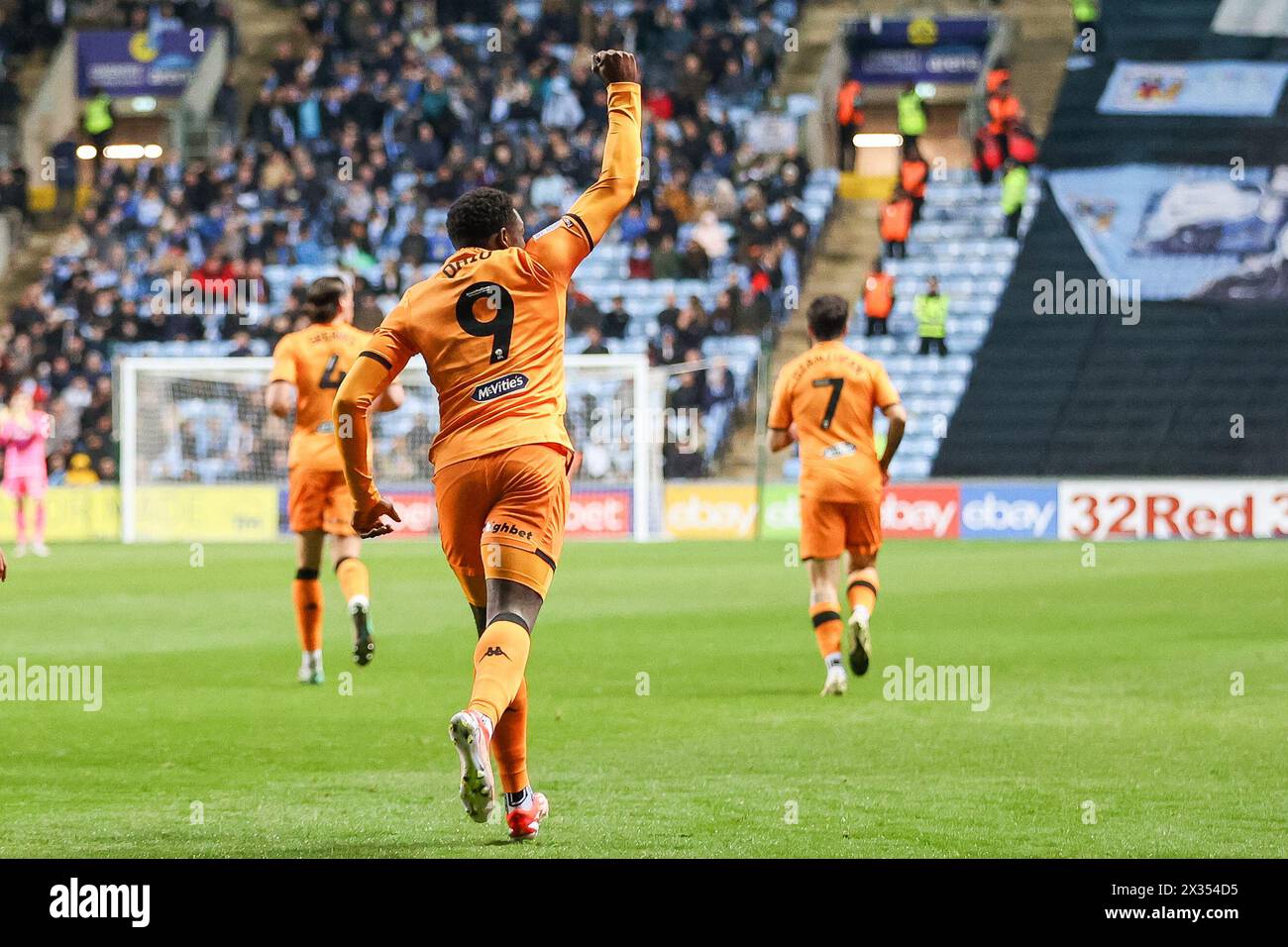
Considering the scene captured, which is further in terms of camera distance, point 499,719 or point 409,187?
point 409,187

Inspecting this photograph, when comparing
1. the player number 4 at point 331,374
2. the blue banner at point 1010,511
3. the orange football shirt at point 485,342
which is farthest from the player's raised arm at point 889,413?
the blue banner at point 1010,511

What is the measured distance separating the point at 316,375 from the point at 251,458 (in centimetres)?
1657

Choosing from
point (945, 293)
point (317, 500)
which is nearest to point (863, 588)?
point (317, 500)

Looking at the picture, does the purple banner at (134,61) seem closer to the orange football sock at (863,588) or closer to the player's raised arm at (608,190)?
the orange football sock at (863,588)

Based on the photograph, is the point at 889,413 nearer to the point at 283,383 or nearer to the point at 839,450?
the point at 839,450

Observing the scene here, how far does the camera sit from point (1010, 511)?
88.3 ft

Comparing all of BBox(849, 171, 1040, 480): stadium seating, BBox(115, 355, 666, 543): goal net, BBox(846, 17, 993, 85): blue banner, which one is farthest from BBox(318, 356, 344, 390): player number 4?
BBox(846, 17, 993, 85): blue banner

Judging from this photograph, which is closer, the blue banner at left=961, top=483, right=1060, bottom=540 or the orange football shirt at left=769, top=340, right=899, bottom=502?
the orange football shirt at left=769, top=340, right=899, bottom=502

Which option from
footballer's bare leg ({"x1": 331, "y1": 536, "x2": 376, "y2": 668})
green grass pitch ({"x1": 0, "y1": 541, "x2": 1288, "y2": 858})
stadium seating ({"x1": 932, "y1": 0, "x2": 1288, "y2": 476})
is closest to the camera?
green grass pitch ({"x1": 0, "y1": 541, "x2": 1288, "y2": 858})

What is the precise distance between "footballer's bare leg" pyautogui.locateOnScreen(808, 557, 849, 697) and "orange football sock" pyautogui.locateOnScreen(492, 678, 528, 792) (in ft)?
15.4

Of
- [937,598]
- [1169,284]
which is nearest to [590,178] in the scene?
[1169,284]

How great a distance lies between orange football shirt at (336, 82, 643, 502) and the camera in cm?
655
